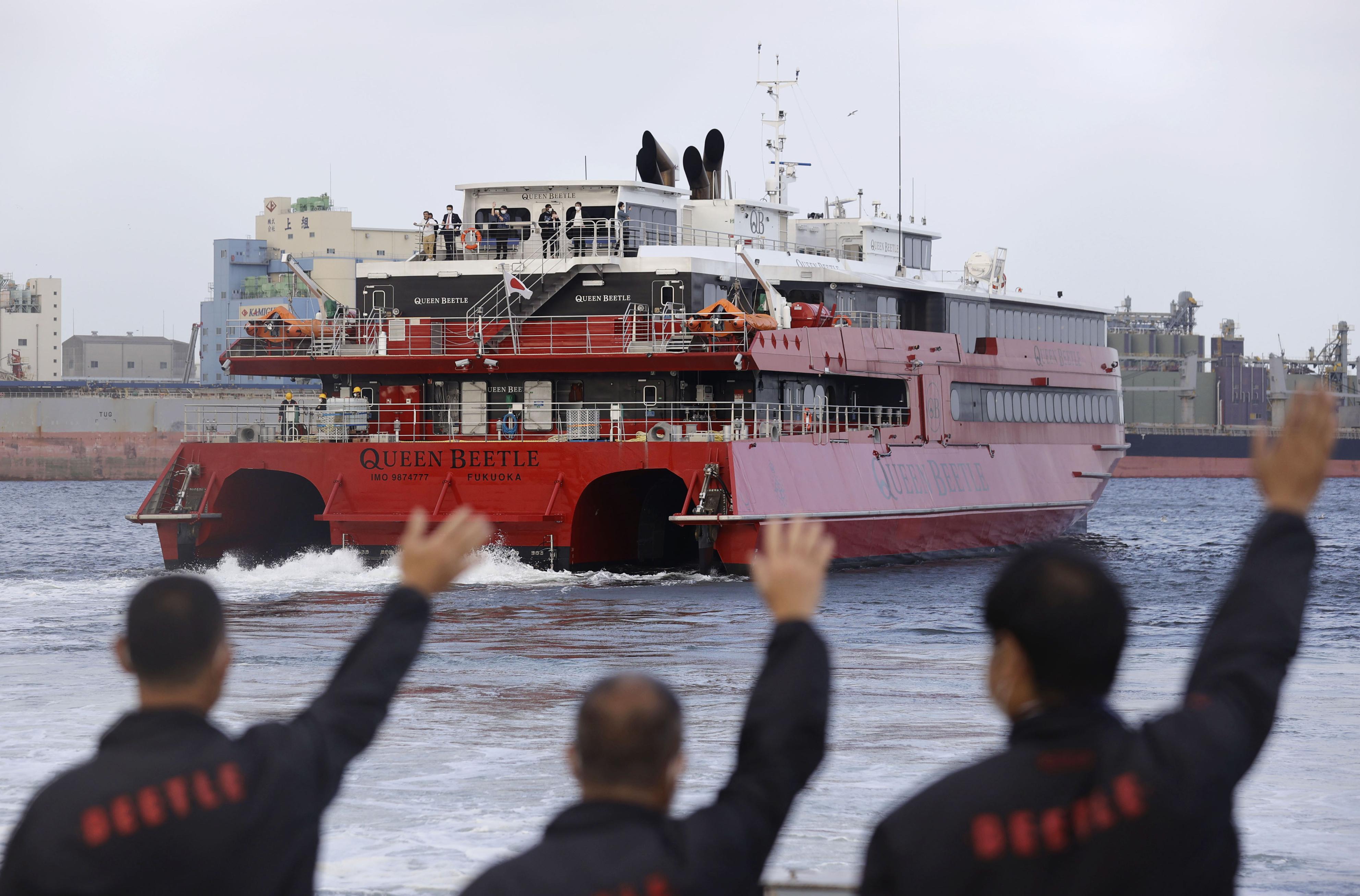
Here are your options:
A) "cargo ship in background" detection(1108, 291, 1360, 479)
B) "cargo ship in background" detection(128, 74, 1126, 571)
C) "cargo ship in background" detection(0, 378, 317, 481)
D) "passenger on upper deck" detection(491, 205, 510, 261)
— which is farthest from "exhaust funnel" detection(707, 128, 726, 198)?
"cargo ship in background" detection(1108, 291, 1360, 479)

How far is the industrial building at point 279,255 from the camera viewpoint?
12612 cm

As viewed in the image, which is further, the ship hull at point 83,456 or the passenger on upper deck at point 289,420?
the ship hull at point 83,456

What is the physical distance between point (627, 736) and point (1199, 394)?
122900 mm

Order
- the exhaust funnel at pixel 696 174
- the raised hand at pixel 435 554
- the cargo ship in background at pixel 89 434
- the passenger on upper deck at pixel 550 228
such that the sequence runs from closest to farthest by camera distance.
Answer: the raised hand at pixel 435 554, the passenger on upper deck at pixel 550 228, the exhaust funnel at pixel 696 174, the cargo ship in background at pixel 89 434

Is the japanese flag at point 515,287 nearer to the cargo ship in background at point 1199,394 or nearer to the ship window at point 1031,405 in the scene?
the ship window at point 1031,405

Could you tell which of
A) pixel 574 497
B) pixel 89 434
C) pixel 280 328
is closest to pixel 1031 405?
pixel 574 497

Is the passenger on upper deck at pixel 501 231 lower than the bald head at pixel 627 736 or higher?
higher

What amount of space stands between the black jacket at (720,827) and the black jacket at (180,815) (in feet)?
1.56

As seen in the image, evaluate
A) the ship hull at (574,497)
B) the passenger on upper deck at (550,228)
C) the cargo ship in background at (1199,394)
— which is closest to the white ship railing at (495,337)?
the passenger on upper deck at (550,228)

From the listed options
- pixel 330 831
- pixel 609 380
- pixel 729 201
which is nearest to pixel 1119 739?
pixel 330 831

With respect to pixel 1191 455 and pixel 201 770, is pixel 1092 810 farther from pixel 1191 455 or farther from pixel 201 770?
pixel 1191 455

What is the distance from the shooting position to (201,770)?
10.2 ft

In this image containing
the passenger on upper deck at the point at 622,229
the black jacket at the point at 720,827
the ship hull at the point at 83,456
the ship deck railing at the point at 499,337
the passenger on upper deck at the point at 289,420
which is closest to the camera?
the black jacket at the point at 720,827

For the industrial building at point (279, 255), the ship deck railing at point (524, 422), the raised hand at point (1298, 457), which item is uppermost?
the industrial building at point (279, 255)
